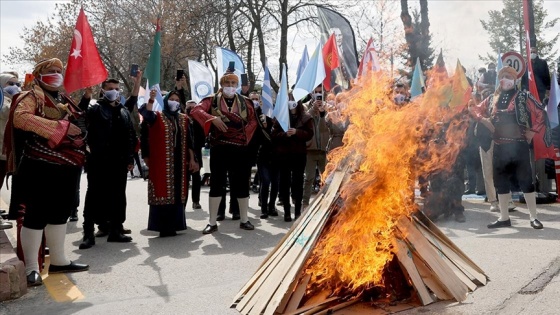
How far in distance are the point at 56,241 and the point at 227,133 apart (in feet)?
9.40

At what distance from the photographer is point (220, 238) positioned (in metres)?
7.59

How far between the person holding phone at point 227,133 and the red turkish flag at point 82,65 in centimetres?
154

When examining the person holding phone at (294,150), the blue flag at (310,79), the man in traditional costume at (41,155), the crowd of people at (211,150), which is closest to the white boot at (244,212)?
the crowd of people at (211,150)

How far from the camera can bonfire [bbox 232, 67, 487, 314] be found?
13.4ft

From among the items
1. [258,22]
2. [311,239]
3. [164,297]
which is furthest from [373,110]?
[258,22]

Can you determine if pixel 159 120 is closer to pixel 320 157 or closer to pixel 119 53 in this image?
pixel 320 157

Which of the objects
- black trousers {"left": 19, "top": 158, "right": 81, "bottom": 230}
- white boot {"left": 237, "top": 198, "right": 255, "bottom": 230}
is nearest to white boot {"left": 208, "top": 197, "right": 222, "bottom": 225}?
white boot {"left": 237, "top": 198, "right": 255, "bottom": 230}

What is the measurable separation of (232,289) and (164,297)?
0.58 metres

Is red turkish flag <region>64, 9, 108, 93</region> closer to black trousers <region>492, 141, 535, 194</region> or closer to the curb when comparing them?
the curb

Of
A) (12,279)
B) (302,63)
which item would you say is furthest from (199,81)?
(12,279)

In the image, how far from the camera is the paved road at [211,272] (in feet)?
14.4

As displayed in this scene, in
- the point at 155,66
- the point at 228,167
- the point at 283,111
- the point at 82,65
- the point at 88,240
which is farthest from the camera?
the point at 283,111

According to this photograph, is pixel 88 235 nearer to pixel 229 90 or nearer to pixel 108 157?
pixel 108 157

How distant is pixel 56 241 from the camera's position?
5684 mm
